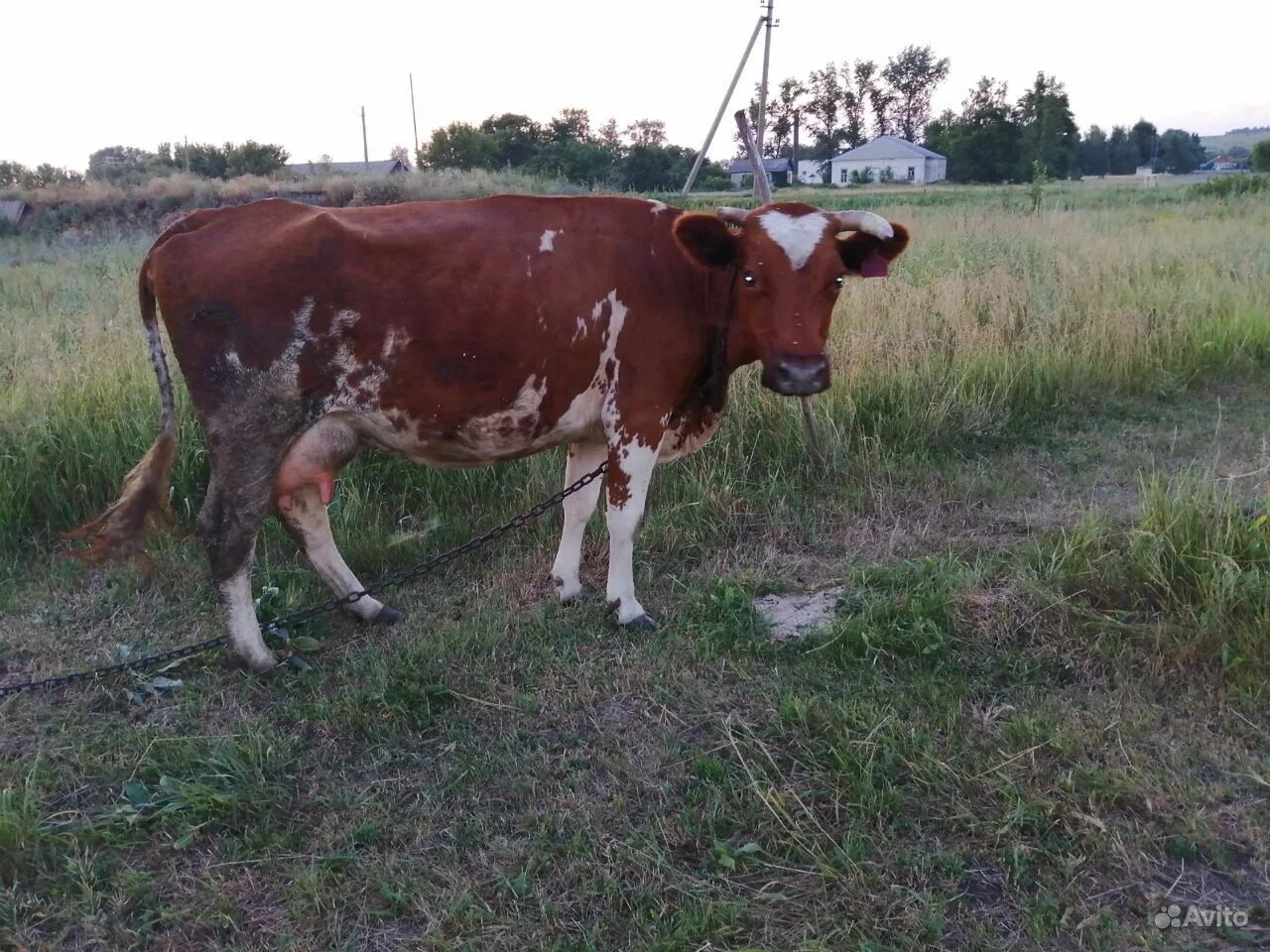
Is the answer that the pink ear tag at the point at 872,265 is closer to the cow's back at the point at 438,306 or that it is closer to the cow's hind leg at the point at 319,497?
the cow's back at the point at 438,306

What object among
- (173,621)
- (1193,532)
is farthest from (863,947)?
(173,621)

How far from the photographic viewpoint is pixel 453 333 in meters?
3.80

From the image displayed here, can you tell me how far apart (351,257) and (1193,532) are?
371 cm

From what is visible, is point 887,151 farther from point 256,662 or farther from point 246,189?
point 256,662

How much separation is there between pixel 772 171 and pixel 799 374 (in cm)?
6045

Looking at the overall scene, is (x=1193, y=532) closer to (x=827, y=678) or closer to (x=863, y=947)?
(x=827, y=678)

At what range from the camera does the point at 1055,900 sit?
8.76 feet

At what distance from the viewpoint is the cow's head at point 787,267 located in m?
3.86

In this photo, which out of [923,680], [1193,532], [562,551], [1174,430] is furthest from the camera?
[1174,430]

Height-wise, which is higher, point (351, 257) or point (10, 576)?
point (351, 257)

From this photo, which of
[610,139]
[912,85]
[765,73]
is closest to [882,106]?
[912,85]

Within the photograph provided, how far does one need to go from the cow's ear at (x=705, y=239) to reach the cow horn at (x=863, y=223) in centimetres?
46

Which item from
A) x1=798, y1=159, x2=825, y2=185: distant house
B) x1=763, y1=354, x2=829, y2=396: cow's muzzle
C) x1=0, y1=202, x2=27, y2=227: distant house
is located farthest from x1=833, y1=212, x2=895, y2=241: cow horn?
x1=798, y1=159, x2=825, y2=185: distant house

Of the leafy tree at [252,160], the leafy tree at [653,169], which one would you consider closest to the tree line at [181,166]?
the leafy tree at [252,160]
